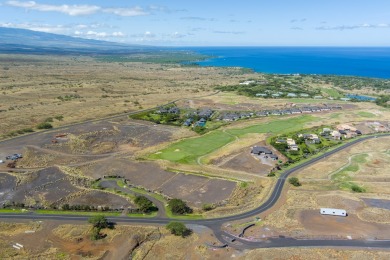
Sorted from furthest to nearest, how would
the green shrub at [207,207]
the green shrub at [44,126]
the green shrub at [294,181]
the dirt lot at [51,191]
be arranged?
the green shrub at [44,126] < the green shrub at [294,181] < the dirt lot at [51,191] < the green shrub at [207,207]

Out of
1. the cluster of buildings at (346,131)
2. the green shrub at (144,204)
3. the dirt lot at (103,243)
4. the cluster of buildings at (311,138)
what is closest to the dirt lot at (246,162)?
the cluster of buildings at (311,138)

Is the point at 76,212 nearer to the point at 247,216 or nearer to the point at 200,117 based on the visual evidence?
the point at 247,216

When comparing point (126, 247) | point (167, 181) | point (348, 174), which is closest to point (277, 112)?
point (348, 174)

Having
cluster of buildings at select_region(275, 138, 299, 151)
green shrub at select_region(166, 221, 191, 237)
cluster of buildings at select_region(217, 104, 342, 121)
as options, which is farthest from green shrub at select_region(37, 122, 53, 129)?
green shrub at select_region(166, 221, 191, 237)

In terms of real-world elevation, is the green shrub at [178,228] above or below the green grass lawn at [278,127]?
below

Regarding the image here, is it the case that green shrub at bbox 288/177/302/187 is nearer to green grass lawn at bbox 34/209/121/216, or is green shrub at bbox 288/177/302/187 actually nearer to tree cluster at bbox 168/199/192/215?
tree cluster at bbox 168/199/192/215

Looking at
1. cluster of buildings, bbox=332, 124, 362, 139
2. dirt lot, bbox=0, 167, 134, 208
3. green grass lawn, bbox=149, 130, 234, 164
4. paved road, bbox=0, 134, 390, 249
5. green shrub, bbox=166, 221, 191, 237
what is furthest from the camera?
cluster of buildings, bbox=332, 124, 362, 139

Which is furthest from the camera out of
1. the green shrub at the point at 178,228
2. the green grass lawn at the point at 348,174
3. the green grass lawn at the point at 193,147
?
the green grass lawn at the point at 193,147

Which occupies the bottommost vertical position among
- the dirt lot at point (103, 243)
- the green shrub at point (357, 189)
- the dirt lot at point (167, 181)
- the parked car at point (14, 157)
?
the dirt lot at point (103, 243)

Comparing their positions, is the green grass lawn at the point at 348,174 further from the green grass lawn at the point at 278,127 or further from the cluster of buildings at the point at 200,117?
the cluster of buildings at the point at 200,117
